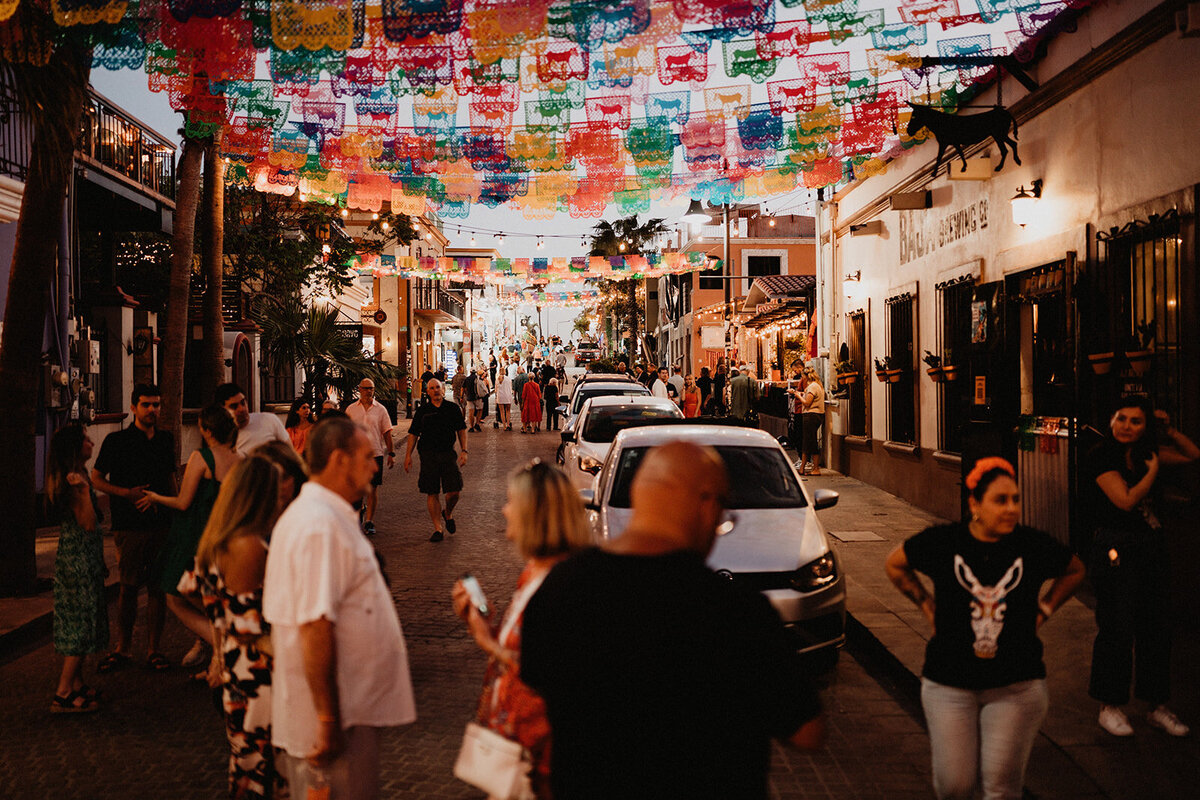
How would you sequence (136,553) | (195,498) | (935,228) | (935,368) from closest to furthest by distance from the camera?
(195,498)
(136,553)
(935,368)
(935,228)

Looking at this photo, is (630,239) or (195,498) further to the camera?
(630,239)

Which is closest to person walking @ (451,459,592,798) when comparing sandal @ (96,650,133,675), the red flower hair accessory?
the red flower hair accessory

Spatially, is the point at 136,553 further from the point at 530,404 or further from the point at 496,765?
the point at 530,404

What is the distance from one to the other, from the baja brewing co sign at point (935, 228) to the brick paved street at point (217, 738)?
23.4 feet

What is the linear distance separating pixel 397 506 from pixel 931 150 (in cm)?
924

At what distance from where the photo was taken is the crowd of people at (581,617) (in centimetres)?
235

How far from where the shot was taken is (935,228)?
1421 centimetres

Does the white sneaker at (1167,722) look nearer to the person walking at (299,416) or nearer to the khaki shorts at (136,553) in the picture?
the khaki shorts at (136,553)

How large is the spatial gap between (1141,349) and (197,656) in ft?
24.6

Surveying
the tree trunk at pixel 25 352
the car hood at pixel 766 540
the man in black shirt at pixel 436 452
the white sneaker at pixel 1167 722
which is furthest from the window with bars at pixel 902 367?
the tree trunk at pixel 25 352

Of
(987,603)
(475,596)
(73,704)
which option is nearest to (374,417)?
(73,704)

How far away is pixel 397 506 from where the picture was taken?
1580cm

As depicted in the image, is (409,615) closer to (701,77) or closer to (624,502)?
(624,502)

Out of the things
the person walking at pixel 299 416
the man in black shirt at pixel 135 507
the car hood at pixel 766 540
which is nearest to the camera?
the car hood at pixel 766 540
